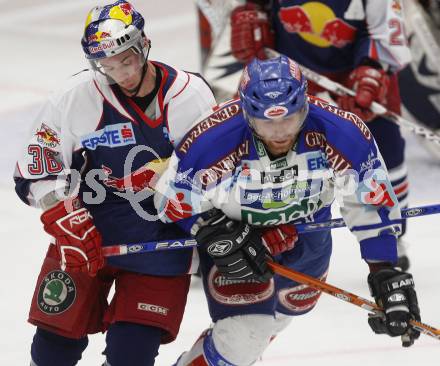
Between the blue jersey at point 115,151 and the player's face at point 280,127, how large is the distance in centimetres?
32

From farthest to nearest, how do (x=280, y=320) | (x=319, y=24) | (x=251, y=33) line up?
(x=251, y=33)
(x=319, y=24)
(x=280, y=320)

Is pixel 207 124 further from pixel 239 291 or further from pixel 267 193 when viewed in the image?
pixel 239 291

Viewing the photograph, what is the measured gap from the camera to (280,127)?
2.84m

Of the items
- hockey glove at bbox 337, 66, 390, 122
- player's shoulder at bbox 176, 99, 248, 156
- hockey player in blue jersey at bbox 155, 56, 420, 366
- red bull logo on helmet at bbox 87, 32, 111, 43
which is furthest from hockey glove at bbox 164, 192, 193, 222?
hockey glove at bbox 337, 66, 390, 122

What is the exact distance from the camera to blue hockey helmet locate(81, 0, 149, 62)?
3.02m

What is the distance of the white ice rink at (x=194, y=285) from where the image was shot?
3.94m

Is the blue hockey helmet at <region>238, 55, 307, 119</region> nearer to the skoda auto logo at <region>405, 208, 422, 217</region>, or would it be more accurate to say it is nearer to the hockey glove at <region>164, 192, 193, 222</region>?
the hockey glove at <region>164, 192, 193, 222</region>

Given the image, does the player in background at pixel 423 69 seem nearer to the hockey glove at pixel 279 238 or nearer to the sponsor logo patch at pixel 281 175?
the hockey glove at pixel 279 238

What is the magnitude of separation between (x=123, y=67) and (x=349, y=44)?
1.55 metres

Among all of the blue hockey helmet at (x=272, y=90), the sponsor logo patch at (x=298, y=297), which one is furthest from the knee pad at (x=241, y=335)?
the blue hockey helmet at (x=272, y=90)

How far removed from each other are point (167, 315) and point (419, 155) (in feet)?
10.1

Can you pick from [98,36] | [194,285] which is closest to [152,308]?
[98,36]

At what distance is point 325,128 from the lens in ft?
9.63

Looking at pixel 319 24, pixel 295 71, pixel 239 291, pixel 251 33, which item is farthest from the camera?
pixel 251 33
